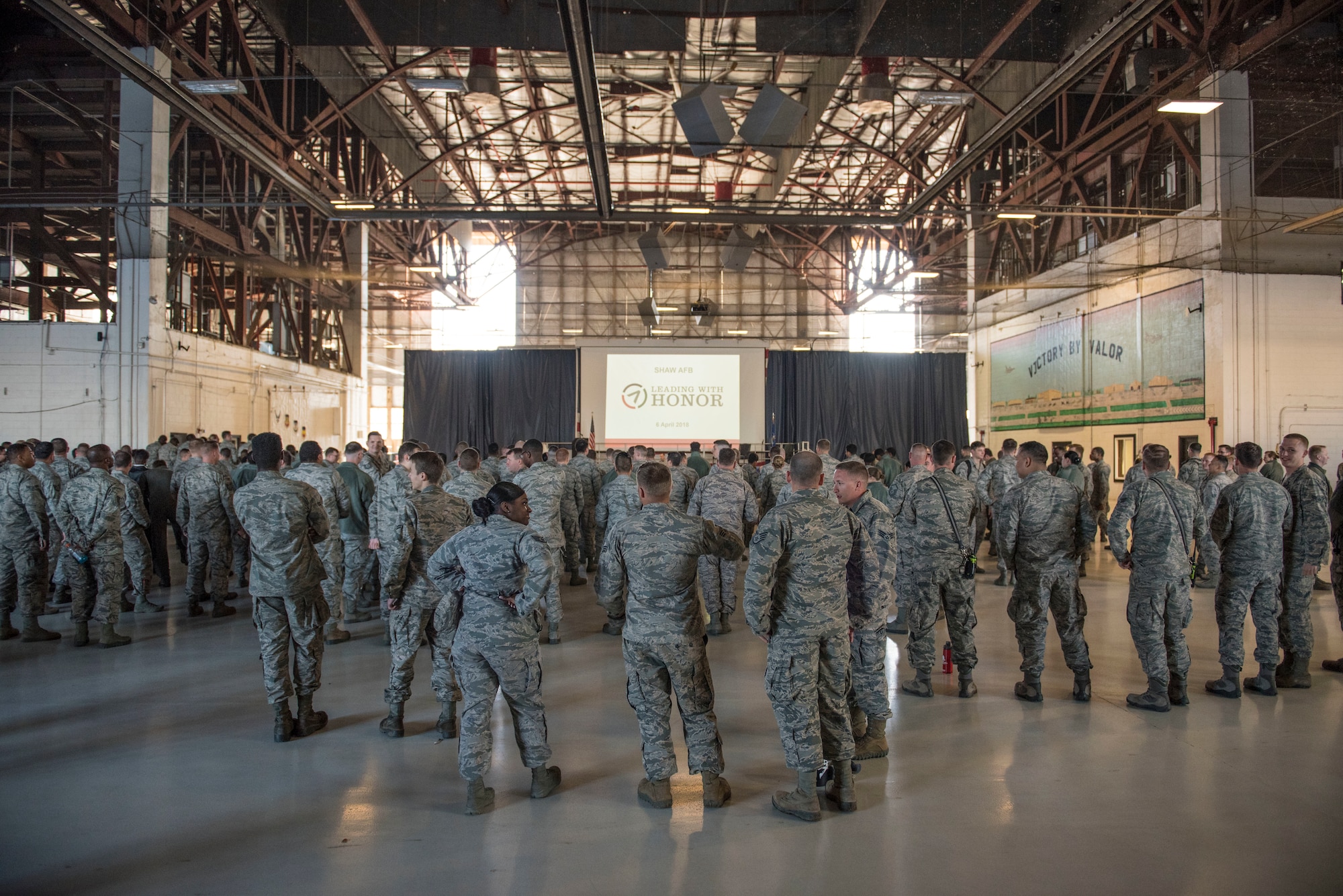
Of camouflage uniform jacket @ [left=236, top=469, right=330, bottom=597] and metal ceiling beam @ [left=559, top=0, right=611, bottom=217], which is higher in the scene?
metal ceiling beam @ [left=559, top=0, right=611, bottom=217]

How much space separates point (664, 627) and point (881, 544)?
118cm

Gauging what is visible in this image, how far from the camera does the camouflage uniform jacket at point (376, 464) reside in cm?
816

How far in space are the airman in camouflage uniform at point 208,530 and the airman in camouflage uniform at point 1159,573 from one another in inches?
275

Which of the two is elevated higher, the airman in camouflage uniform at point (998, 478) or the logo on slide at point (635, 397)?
the logo on slide at point (635, 397)

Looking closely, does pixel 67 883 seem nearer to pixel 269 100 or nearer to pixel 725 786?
pixel 725 786

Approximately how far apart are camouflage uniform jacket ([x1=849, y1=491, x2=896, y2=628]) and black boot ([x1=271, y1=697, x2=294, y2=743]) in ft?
9.49

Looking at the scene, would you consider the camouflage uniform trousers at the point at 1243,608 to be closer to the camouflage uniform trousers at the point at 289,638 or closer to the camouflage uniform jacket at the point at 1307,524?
the camouflage uniform jacket at the point at 1307,524

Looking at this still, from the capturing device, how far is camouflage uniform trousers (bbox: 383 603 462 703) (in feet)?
13.6

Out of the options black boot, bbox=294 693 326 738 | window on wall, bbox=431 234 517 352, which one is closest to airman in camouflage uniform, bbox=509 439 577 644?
A: black boot, bbox=294 693 326 738

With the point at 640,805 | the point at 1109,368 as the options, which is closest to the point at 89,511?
the point at 640,805

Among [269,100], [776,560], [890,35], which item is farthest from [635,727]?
[269,100]

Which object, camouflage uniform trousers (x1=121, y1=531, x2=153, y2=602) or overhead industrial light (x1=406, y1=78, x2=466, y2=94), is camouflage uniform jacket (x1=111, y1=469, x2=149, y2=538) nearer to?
camouflage uniform trousers (x1=121, y1=531, x2=153, y2=602)

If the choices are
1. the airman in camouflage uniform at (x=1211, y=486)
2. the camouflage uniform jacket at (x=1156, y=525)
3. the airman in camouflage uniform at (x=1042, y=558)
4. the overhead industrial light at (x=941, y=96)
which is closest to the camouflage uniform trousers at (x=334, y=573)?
the airman in camouflage uniform at (x=1042, y=558)

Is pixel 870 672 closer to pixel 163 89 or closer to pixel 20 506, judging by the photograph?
pixel 20 506
